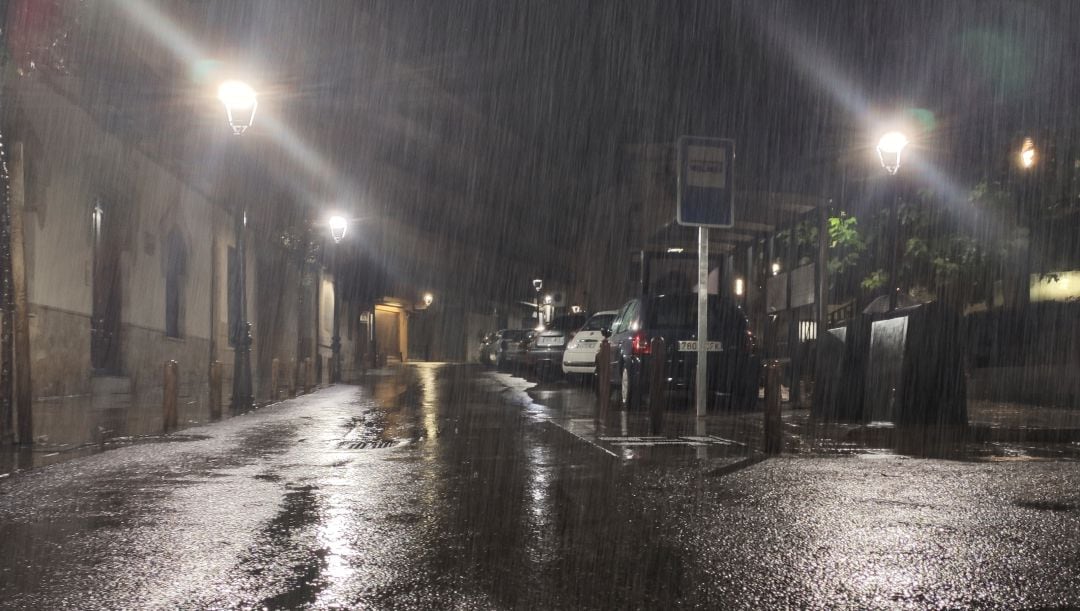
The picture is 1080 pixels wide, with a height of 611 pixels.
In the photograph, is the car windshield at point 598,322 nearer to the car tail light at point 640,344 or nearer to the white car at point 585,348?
the white car at point 585,348

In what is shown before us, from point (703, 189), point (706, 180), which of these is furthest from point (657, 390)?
point (706, 180)

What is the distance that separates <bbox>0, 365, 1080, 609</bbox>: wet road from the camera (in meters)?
3.65

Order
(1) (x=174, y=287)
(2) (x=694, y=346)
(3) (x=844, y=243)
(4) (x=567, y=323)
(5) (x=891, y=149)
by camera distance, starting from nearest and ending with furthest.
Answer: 1. (2) (x=694, y=346)
2. (5) (x=891, y=149)
3. (3) (x=844, y=243)
4. (1) (x=174, y=287)
5. (4) (x=567, y=323)

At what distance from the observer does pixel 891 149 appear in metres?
13.9

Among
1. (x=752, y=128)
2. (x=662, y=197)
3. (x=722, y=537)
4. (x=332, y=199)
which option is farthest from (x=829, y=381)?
(x=662, y=197)

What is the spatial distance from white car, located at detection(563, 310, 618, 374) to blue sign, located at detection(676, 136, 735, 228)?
7.92 m

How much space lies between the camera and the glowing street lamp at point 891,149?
13.8 m

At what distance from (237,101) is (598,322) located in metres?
10.00

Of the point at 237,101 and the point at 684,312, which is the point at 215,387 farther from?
the point at 684,312

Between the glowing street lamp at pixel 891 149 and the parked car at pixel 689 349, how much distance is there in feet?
10.2

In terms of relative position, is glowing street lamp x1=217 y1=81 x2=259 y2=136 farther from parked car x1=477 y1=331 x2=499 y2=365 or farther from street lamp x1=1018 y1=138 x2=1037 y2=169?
parked car x1=477 y1=331 x2=499 y2=365

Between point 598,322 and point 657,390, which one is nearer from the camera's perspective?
point 657,390

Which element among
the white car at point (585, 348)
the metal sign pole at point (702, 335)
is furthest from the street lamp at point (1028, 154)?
the white car at point (585, 348)

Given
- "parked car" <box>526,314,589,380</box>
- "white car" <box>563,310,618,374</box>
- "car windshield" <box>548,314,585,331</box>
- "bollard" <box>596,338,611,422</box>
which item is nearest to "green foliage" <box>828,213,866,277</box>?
"white car" <box>563,310,618,374</box>
